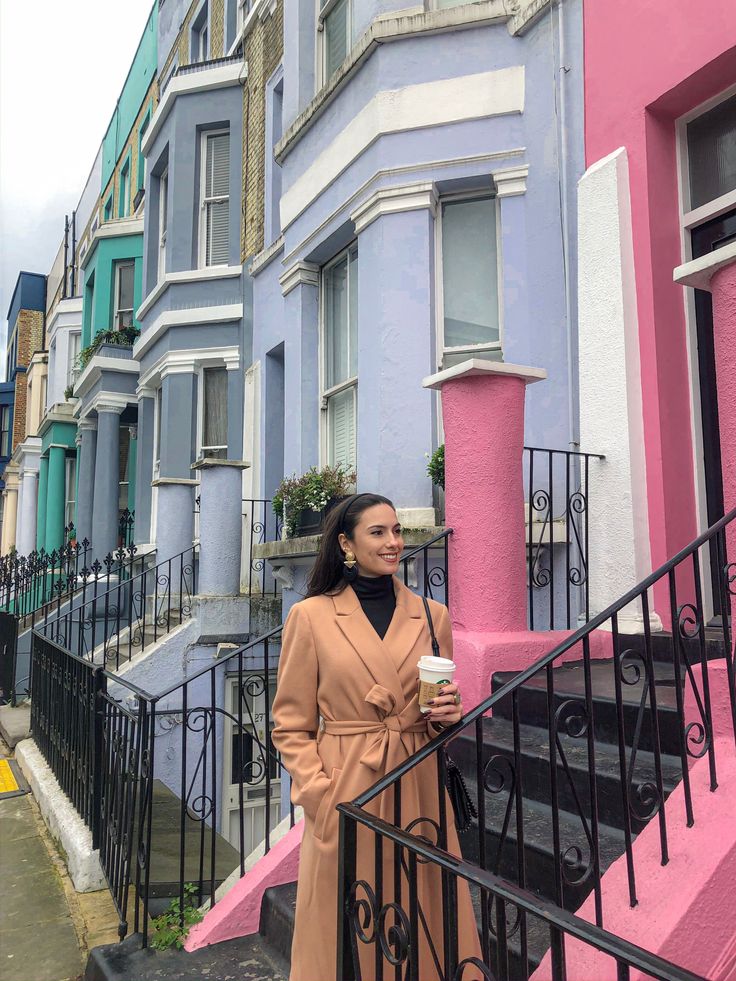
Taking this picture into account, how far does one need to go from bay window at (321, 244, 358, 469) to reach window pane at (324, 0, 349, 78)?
226 centimetres

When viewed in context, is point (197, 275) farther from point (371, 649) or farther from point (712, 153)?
point (371, 649)

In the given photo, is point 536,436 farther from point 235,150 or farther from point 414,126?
point 235,150

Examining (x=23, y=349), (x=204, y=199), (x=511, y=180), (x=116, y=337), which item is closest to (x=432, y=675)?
(x=511, y=180)

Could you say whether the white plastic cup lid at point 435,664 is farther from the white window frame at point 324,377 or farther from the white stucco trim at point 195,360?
the white stucco trim at point 195,360

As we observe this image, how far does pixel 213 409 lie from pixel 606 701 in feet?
31.1

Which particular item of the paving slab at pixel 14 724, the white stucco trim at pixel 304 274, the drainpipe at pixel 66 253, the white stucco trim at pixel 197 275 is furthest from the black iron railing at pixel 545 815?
the drainpipe at pixel 66 253

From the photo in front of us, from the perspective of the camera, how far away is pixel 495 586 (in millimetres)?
4793

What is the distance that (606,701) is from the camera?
3945mm

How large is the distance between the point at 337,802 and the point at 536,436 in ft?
14.0

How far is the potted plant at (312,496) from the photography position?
295 inches

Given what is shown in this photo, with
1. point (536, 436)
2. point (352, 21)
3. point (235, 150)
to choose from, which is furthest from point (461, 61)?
point (235, 150)

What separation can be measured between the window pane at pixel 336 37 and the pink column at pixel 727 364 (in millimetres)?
6670

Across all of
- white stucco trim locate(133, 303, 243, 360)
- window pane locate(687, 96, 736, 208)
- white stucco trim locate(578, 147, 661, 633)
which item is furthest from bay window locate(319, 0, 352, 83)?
window pane locate(687, 96, 736, 208)

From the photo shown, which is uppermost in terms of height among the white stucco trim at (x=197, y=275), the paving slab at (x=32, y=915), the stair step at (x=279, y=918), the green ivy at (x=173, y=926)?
the white stucco trim at (x=197, y=275)
